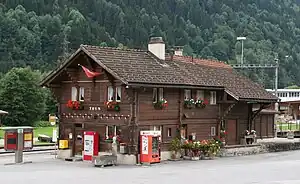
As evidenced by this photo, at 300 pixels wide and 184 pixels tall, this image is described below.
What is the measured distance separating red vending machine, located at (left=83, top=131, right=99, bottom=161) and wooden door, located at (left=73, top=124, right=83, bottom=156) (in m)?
1.56

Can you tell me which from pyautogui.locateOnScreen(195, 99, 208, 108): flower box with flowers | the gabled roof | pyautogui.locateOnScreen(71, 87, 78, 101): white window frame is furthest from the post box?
pyautogui.locateOnScreen(195, 99, 208, 108): flower box with flowers

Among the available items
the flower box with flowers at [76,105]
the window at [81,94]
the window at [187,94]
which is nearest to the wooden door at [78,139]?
the flower box with flowers at [76,105]

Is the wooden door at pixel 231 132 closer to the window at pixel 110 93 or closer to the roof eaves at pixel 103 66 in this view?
the window at pixel 110 93

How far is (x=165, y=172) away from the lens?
27.7 m

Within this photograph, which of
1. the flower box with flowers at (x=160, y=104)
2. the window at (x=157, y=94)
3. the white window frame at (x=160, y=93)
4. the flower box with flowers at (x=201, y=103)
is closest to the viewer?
the flower box with flowers at (x=160, y=104)

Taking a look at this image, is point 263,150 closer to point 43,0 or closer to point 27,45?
point 27,45

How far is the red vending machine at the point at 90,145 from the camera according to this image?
33625mm

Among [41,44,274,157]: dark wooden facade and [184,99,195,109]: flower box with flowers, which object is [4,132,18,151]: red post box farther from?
[184,99,195,109]: flower box with flowers

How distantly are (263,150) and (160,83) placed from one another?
38.5 ft

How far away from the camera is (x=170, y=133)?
35.6 m

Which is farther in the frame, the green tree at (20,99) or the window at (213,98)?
the green tree at (20,99)

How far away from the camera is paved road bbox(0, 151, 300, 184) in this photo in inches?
946

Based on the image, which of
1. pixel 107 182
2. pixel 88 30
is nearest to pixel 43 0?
pixel 88 30

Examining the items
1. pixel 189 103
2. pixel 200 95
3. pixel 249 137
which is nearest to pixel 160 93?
pixel 189 103
